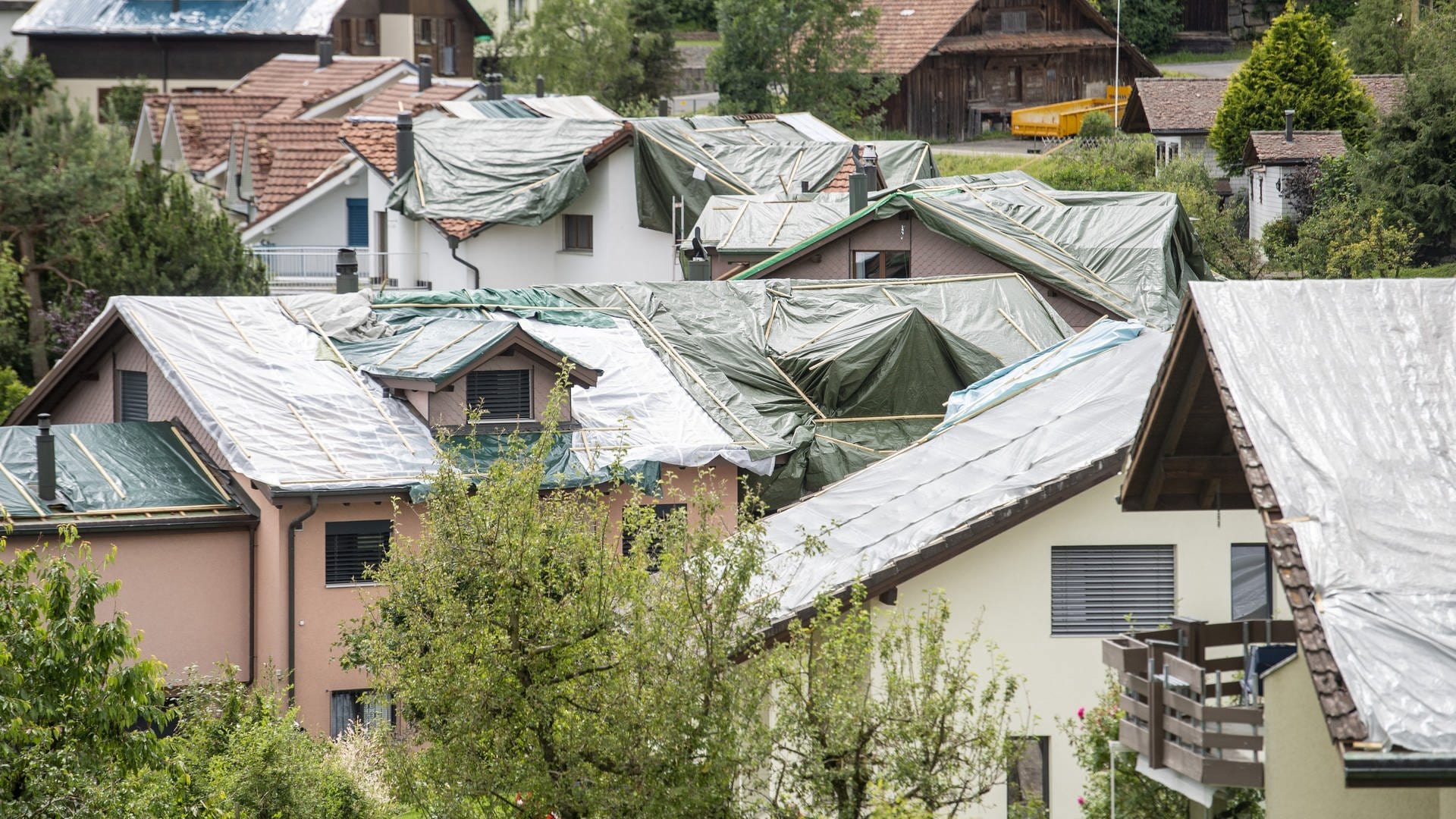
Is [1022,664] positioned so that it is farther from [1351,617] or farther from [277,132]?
[277,132]

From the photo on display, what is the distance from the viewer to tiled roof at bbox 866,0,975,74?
247ft

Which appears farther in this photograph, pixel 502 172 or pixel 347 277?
pixel 502 172

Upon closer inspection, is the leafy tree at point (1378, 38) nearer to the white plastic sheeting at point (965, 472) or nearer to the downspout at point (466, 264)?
the downspout at point (466, 264)

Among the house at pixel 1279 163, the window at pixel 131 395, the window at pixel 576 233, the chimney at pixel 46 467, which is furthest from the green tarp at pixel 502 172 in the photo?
the chimney at pixel 46 467

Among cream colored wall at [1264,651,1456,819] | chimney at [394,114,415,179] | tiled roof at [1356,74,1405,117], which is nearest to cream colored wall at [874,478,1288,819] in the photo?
cream colored wall at [1264,651,1456,819]

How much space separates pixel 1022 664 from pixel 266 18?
226 ft

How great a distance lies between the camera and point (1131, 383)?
2267 centimetres

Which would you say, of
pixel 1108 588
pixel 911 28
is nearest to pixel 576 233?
pixel 1108 588

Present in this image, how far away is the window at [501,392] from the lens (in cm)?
2969

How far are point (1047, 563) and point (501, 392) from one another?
458 inches

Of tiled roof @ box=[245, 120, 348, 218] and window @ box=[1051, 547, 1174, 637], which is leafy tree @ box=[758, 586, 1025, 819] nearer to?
window @ box=[1051, 547, 1174, 637]

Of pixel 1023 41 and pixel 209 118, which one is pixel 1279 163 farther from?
pixel 209 118

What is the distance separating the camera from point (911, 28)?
76.9m

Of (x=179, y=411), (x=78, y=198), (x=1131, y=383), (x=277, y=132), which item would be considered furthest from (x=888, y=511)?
(x=277, y=132)
